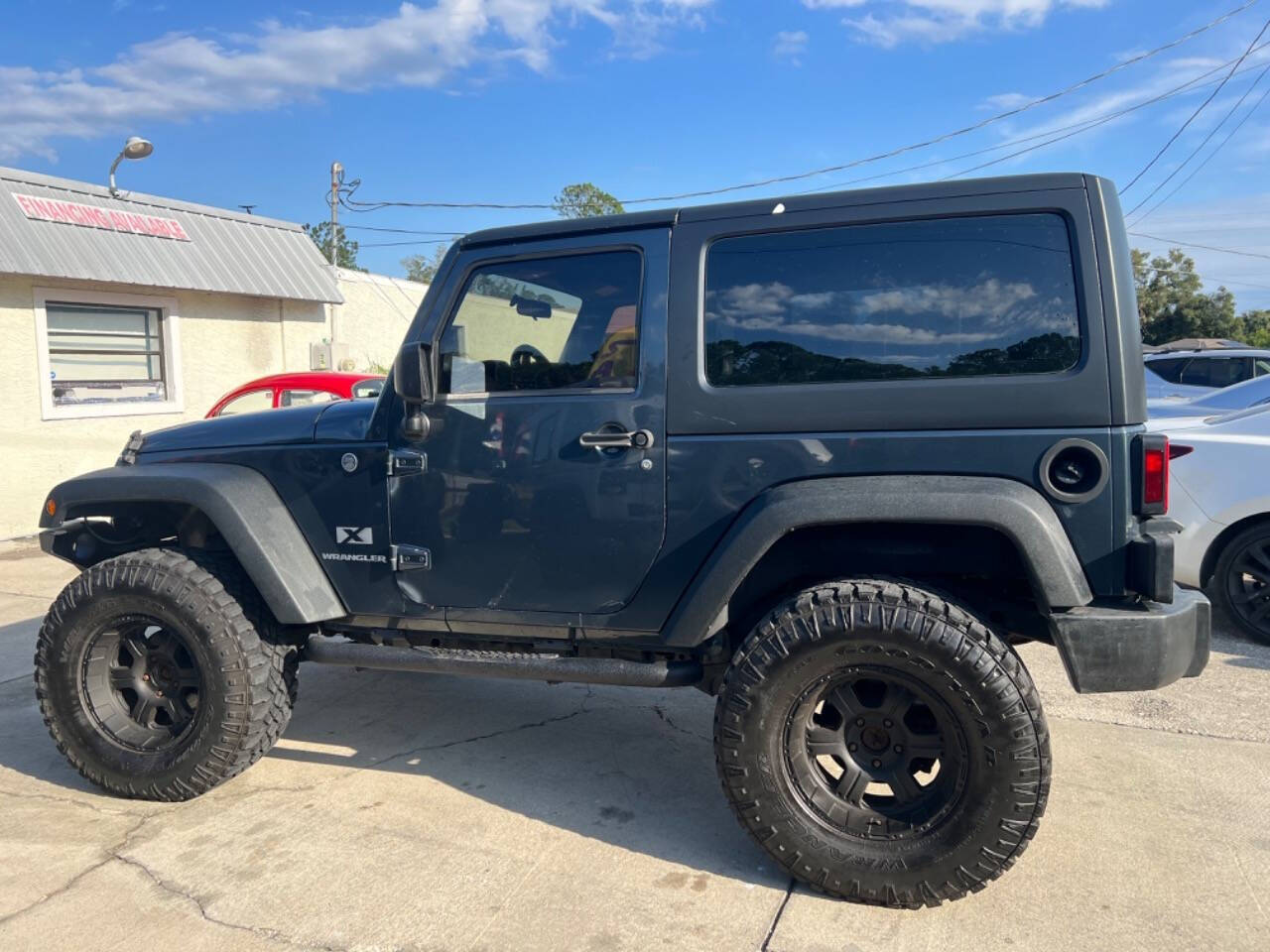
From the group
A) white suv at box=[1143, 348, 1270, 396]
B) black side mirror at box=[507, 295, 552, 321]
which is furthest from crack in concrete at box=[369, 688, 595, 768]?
white suv at box=[1143, 348, 1270, 396]

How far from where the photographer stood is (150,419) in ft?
36.5

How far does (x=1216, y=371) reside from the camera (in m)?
13.3

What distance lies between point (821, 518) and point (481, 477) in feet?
4.08

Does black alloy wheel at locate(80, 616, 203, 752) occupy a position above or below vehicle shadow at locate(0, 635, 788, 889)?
above

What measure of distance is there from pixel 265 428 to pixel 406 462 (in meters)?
0.74

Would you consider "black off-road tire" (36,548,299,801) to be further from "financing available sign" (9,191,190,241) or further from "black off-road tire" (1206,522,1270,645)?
"financing available sign" (9,191,190,241)

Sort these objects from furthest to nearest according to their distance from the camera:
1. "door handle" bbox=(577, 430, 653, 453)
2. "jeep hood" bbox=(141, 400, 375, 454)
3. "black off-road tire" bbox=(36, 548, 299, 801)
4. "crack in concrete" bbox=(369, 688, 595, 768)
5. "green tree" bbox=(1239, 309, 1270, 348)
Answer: "green tree" bbox=(1239, 309, 1270, 348) → "crack in concrete" bbox=(369, 688, 595, 768) → "jeep hood" bbox=(141, 400, 375, 454) → "black off-road tire" bbox=(36, 548, 299, 801) → "door handle" bbox=(577, 430, 653, 453)

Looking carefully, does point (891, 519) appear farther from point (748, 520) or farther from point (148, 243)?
point (148, 243)

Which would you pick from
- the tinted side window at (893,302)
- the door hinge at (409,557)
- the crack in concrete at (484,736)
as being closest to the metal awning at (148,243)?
the crack in concrete at (484,736)

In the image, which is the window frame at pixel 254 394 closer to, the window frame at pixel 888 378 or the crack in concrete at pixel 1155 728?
the window frame at pixel 888 378

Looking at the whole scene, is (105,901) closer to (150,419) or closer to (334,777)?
(334,777)

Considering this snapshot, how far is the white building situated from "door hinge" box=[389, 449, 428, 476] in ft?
24.9

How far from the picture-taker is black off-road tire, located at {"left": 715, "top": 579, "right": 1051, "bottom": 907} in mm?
2893

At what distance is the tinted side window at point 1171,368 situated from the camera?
535 inches
